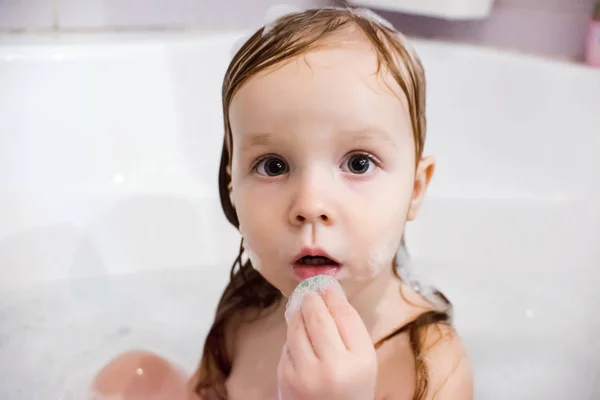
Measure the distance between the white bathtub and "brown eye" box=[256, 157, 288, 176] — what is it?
1.77 ft

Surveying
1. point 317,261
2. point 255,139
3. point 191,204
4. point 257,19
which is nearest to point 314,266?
point 317,261

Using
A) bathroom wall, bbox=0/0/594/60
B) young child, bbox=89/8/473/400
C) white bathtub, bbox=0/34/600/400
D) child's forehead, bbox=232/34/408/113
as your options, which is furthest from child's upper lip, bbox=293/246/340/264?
bathroom wall, bbox=0/0/594/60

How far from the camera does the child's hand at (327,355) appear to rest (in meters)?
0.50

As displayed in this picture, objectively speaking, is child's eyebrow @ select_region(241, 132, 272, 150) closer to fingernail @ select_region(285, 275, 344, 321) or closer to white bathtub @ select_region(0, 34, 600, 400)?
fingernail @ select_region(285, 275, 344, 321)

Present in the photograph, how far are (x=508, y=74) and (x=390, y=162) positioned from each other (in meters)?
0.78

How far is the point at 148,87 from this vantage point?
1.29 m

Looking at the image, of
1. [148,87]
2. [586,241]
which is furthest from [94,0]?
[586,241]

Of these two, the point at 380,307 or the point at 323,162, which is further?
the point at 380,307

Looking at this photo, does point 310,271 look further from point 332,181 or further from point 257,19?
point 257,19

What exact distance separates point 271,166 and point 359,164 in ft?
0.24

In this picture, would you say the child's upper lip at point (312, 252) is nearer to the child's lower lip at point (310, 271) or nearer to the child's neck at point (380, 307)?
the child's lower lip at point (310, 271)

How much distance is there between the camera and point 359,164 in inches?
22.3

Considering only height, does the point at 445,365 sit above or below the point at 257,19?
below

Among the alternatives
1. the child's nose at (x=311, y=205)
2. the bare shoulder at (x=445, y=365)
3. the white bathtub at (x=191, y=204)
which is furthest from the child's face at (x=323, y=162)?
the white bathtub at (x=191, y=204)
